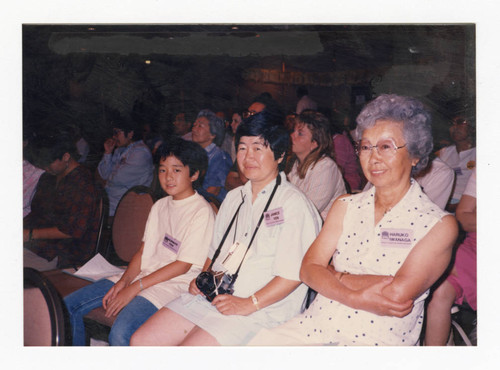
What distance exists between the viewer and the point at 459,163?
271cm

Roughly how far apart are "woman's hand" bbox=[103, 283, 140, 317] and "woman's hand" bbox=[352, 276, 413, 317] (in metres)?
1.23

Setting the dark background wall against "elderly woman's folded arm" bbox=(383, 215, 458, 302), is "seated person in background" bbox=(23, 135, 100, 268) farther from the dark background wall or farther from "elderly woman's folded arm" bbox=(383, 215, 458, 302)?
"elderly woman's folded arm" bbox=(383, 215, 458, 302)

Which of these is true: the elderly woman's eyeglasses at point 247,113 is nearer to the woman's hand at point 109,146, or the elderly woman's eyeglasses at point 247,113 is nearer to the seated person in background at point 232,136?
the seated person in background at point 232,136

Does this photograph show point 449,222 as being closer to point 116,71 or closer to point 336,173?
point 336,173

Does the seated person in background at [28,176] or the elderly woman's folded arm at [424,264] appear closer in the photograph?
the elderly woman's folded arm at [424,264]

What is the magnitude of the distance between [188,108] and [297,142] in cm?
63

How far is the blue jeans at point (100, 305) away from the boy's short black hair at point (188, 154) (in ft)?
2.42

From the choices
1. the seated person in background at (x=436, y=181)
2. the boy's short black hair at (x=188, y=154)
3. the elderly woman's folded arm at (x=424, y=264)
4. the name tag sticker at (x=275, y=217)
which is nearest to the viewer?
the elderly woman's folded arm at (x=424, y=264)

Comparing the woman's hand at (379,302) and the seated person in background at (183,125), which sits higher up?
the seated person in background at (183,125)

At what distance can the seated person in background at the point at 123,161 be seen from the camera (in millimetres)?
2801

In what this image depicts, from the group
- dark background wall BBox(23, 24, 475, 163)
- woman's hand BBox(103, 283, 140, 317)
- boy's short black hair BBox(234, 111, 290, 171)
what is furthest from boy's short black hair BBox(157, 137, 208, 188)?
woman's hand BBox(103, 283, 140, 317)

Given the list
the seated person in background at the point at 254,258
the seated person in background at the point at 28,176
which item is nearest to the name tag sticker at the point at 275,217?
the seated person in background at the point at 254,258

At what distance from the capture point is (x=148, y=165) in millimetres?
2816

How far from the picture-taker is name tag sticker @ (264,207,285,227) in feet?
8.68
